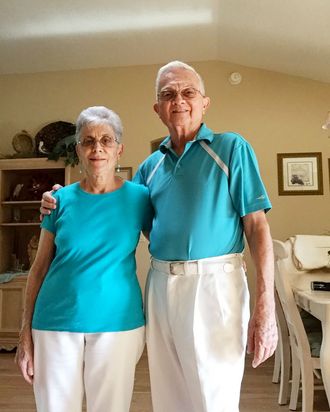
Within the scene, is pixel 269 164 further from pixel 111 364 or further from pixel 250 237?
pixel 111 364

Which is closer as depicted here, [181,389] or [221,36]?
[181,389]

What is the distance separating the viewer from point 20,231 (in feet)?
15.4

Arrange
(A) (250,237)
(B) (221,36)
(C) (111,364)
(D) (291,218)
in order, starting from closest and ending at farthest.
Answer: (C) (111,364)
(A) (250,237)
(B) (221,36)
(D) (291,218)

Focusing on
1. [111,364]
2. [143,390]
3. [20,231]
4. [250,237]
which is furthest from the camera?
[20,231]

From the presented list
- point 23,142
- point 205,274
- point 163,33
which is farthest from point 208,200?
point 23,142

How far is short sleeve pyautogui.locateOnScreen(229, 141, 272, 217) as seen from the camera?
51.4 inches

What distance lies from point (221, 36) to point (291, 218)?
193 centimetres

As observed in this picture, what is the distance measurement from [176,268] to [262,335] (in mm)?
330

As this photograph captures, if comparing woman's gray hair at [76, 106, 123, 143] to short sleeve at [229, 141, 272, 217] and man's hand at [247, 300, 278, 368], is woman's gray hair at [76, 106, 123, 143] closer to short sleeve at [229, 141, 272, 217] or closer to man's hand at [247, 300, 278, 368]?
short sleeve at [229, 141, 272, 217]

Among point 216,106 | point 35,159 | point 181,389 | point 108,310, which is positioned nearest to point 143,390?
point 181,389

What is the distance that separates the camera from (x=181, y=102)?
143 centimetres

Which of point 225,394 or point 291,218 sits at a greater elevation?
point 291,218

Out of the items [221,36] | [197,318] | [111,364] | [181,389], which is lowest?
[181,389]

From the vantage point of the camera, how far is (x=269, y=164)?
4289 millimetres
